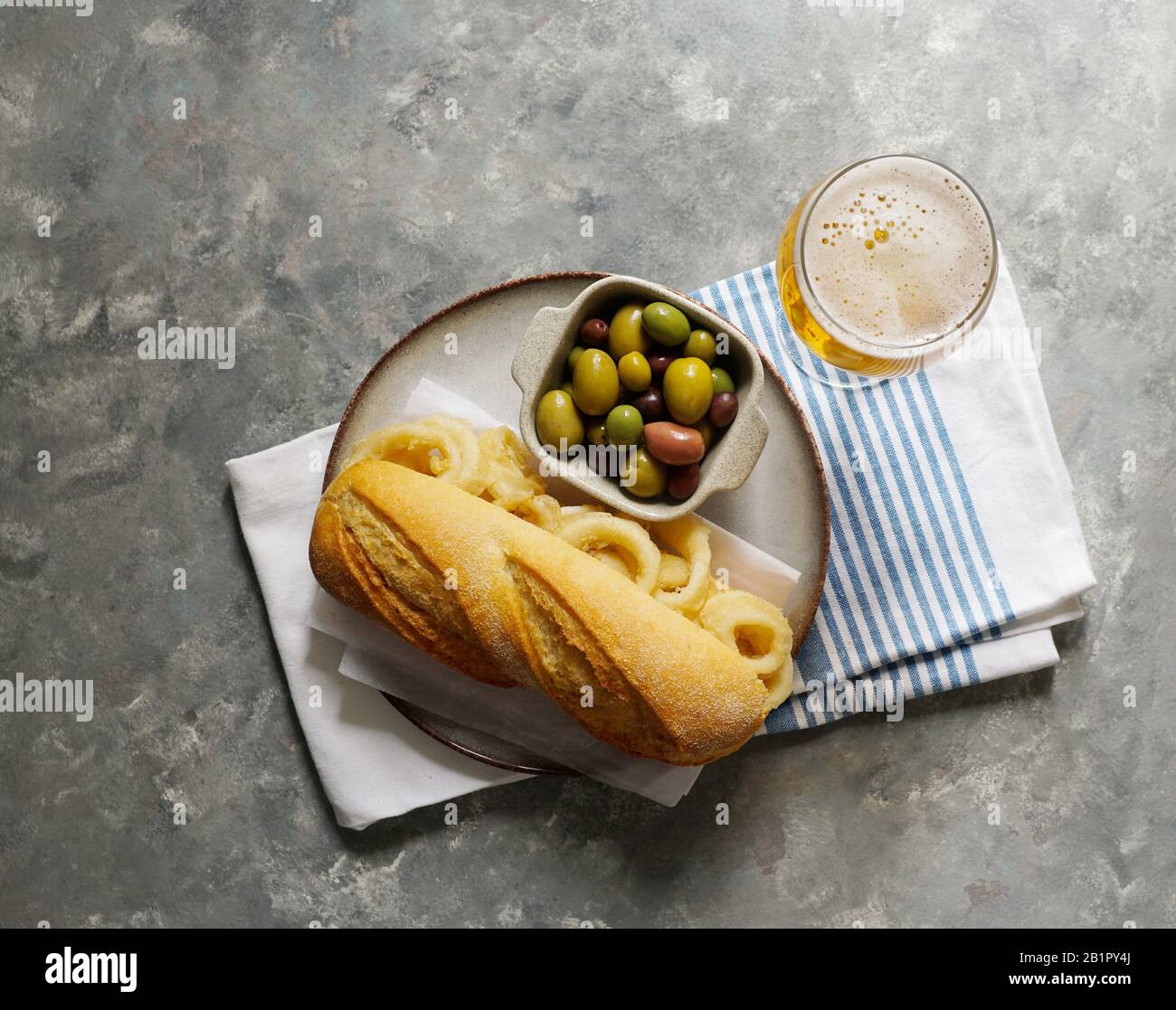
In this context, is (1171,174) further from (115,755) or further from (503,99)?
(115,755)

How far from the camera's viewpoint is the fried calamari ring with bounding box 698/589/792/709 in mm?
2051

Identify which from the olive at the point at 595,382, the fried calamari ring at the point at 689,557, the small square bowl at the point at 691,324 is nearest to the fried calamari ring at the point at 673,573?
the fried calamari ring at the point at 689,557

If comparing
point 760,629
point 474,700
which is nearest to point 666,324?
point 760,629

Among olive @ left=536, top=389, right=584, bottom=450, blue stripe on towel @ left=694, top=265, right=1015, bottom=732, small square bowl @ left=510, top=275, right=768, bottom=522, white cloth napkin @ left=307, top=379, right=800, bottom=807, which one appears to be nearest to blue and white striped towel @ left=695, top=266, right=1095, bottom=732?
blue stripe on towel @ left=694, top=265, right=1015, bottom=732

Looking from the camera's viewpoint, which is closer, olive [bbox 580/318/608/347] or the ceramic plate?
olive [bbox 580/318/608/347]

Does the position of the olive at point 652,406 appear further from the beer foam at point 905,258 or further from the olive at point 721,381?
the beer foam at point 905,258

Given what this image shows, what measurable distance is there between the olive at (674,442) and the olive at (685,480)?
1.1 inches

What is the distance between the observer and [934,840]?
7.84 feet

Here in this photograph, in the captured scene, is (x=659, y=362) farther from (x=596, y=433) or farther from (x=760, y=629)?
(x=760, y=629)

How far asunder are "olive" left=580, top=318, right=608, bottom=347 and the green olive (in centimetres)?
2

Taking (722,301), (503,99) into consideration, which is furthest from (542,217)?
(722,301)

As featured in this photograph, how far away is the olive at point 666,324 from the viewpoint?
6.37 feet

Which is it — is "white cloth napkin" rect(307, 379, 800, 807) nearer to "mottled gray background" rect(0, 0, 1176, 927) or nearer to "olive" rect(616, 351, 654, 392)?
"mottled gray background" rect(0, 0, 1176, 927)

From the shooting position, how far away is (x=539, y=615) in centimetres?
198
